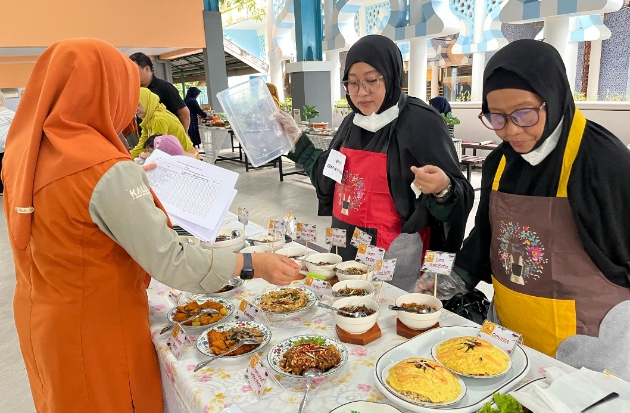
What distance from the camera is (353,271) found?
158cm

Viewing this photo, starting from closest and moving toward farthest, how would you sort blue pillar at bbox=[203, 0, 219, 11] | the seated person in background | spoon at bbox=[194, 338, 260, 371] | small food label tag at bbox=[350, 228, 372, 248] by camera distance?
1. spoon at bbox=[194, 338, 260, 371]
2. small food label tag at bbox=[350, 228, 372, 248]
3. the seated person in background
4. blue pillar at bbox=[203, 0, 219, 11]

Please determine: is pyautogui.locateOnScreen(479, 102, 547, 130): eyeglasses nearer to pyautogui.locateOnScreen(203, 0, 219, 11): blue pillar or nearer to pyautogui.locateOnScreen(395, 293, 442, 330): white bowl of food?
pyautogui.locateOnScreen(395, 293, 442, 330): white bowl of food

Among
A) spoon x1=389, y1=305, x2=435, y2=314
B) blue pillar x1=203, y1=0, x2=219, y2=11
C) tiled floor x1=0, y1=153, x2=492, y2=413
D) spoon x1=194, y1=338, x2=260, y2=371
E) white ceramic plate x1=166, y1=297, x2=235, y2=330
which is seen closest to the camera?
spoon x1=194, y1=338, x2=260, y2=371

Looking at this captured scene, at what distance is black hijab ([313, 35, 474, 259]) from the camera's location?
5.56ft

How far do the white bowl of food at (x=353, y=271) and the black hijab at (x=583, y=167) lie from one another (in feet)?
1.95

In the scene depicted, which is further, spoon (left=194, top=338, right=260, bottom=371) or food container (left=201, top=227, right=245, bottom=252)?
food container (left=201, top=227, right=245, bottom=252)

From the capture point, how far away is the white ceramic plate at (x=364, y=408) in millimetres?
906

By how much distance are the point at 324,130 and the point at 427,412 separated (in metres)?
5.62

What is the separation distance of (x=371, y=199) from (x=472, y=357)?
85 cm

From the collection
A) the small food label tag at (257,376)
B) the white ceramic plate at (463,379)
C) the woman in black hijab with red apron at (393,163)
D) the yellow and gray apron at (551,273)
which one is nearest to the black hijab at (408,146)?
the woman in black hijab with red apron at (393,163)

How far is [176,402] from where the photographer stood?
125 cm

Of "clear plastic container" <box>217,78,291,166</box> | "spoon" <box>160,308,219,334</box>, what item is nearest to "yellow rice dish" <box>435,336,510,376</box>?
"spoon" <box>160,308,219,334</box>

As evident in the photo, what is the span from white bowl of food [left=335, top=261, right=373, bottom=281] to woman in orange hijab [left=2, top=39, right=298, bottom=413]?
0.35m

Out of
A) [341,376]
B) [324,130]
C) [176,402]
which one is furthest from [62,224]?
[324,130]
